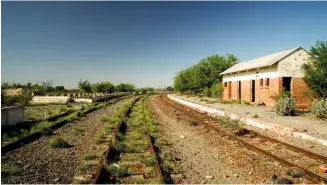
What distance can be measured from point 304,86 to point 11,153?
21.3 metres

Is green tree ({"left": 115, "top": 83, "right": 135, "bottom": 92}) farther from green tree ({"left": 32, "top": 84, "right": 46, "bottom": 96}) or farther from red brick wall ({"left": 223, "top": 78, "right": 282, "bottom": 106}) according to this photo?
red brick wall ({"left": 223, "top": 78, "right": 282, "bottom": 106})

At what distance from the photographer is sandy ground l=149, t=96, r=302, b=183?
6094 millimetres

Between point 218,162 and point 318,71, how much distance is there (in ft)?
52.1

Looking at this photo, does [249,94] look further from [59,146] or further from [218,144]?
[59,146]

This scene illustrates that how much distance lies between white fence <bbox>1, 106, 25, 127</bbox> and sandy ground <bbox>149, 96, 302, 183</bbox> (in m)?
7.23

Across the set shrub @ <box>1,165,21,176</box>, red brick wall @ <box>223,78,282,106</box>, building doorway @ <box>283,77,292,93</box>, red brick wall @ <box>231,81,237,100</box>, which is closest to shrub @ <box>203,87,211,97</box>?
red brick wall @ <box>231,81,237,100</box>

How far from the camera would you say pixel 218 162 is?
7.33 meters

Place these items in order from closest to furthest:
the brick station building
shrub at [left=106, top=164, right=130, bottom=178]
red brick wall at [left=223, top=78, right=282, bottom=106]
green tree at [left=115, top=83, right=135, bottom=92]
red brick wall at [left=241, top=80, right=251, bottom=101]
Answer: shrub at [left=106, top=164, right=130, bottom=178]
the brick station building
red brick wall at [left=223, top=78, right=282, bottom=106]
red brick wall at [left=241, top=80, right=251, bottom=101]
green tree at [left=115, top=83, right=135, bottom=92]

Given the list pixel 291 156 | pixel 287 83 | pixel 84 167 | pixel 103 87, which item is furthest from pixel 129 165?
pixel 103 87

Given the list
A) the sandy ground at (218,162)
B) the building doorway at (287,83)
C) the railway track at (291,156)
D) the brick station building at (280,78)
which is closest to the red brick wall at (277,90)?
the brick station building at (280,78)

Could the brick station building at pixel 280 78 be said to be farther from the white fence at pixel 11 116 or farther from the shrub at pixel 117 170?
the shrub at pixel 117 170

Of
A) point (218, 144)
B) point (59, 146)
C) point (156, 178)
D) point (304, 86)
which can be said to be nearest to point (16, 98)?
point (59, 146)

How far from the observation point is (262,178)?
600 centimetres

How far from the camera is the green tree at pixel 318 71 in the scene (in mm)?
18969
